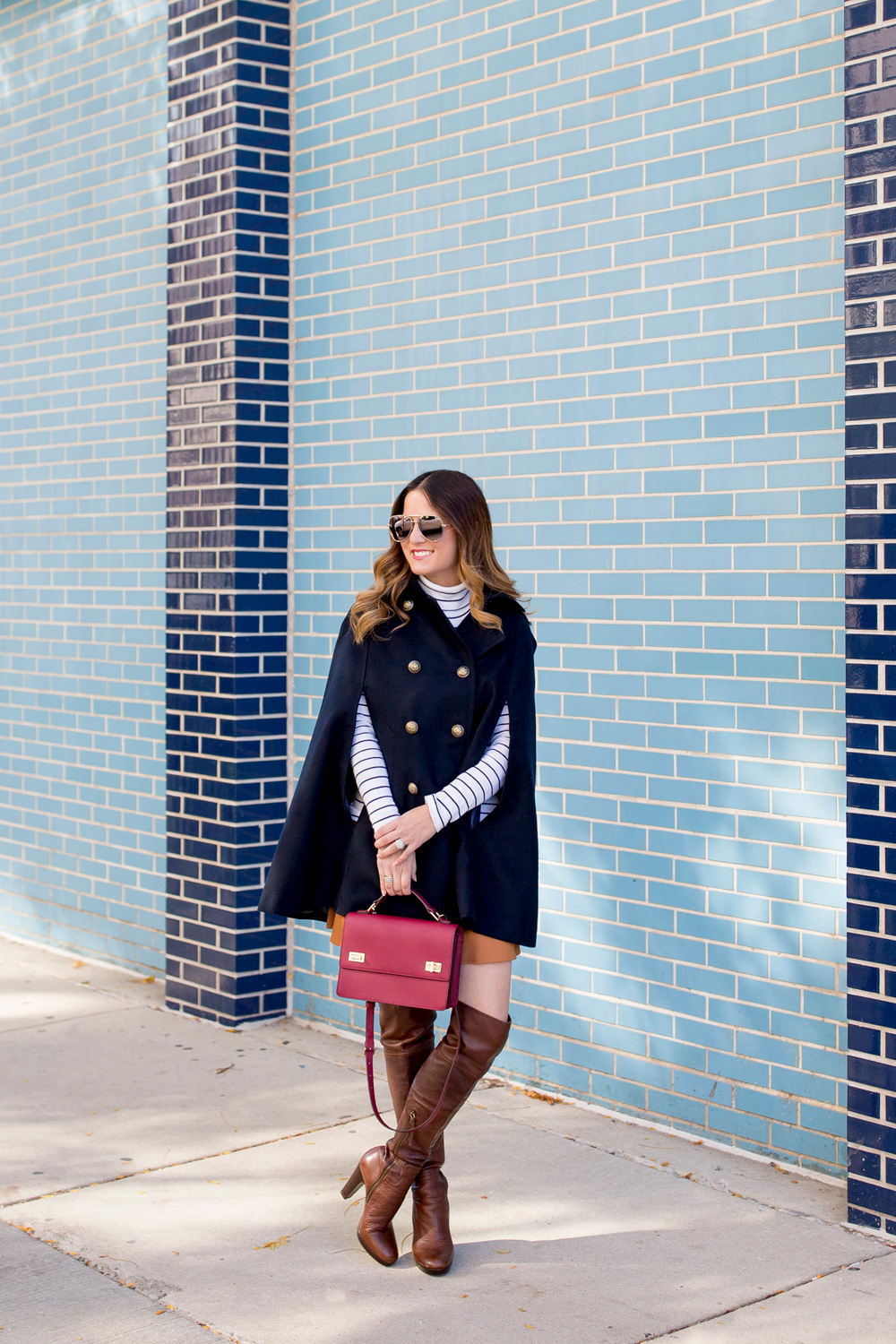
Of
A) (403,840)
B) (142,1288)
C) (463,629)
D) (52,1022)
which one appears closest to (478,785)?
(403,840)

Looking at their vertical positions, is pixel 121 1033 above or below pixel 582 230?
below

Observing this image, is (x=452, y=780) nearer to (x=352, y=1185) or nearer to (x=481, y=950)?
(x=481, y=950)

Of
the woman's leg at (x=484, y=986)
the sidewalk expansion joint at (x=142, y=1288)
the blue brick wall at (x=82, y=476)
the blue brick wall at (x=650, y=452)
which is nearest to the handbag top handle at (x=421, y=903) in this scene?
the woman's leg at (x=484, y=986)

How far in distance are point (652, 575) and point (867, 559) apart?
1078 mm

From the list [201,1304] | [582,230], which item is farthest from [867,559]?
[201,1304]

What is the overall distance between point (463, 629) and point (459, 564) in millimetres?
176

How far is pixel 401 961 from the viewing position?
3879mm

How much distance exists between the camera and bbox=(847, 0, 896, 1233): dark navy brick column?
4.23 metres

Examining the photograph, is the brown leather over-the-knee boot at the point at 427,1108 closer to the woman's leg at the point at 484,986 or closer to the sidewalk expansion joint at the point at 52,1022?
the woman's leg at the point at 484,986

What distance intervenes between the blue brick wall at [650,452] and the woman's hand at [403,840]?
4.77 ft

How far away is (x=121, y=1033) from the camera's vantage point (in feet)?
21.5

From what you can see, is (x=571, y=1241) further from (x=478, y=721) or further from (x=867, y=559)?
(x=867, y=559)

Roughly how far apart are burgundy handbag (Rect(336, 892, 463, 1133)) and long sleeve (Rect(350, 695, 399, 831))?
9.6 inches

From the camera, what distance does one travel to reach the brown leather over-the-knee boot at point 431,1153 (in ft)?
13.4
